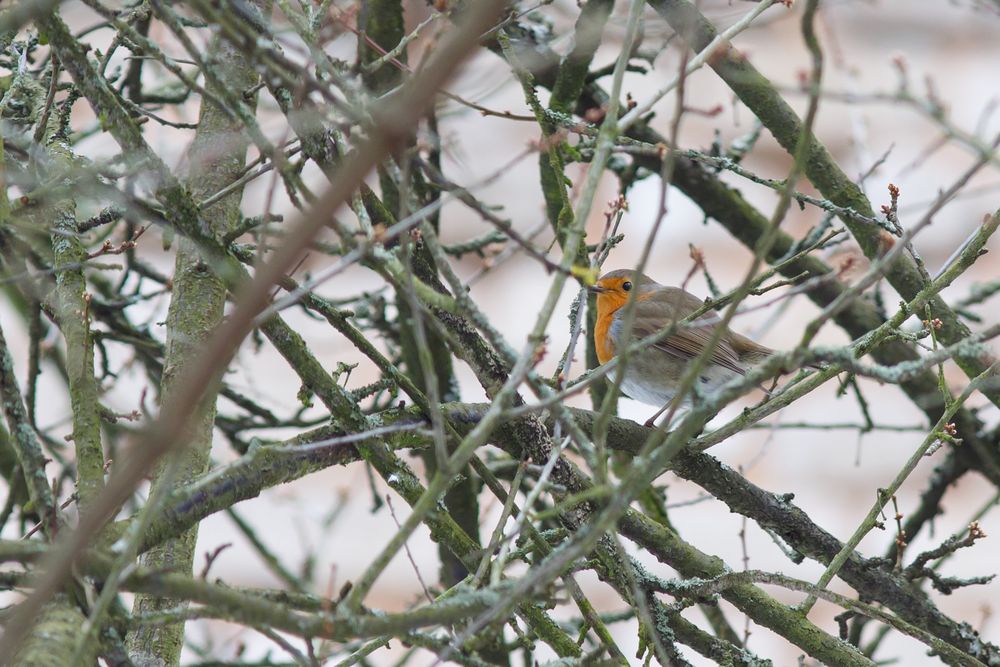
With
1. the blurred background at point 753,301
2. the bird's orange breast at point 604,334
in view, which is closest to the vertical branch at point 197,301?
the blurred background at point 753,301

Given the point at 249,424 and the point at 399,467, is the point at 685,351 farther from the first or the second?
the point at 399,467

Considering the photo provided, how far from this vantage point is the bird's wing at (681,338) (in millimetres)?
5164

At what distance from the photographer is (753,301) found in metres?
5.35

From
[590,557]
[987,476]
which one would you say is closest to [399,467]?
[590,557]

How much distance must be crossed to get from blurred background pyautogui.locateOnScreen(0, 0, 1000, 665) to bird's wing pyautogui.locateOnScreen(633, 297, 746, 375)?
208 mm

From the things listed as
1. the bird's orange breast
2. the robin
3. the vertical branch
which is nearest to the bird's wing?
the robin

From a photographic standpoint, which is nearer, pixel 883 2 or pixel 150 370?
pixel 150 370

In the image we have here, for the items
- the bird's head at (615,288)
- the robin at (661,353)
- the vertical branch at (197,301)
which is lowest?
the vertical branch at (197,301)

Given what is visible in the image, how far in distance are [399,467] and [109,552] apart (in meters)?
0.85

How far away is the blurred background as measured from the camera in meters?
5.59

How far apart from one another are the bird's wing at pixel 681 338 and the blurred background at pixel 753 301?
0.21m

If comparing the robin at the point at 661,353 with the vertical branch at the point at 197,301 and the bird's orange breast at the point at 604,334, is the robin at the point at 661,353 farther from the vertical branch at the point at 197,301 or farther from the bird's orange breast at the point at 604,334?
the vertical branch at the point at 197,301

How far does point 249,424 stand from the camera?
4051 mm

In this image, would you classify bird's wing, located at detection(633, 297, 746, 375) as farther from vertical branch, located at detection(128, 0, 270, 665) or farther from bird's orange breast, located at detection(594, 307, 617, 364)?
vertical branch, located at detection(128, 0, 270, 665)
